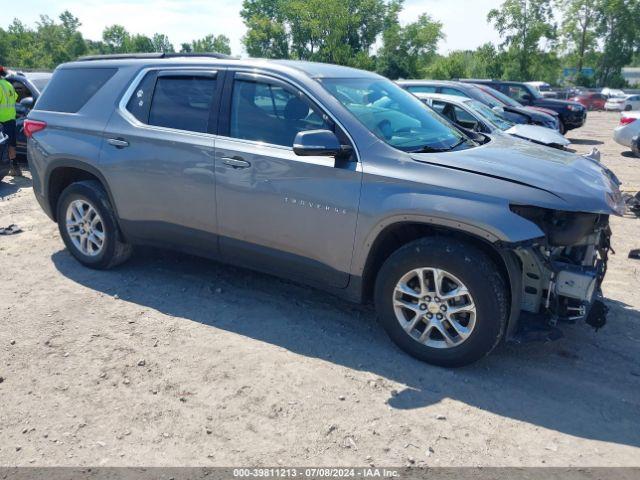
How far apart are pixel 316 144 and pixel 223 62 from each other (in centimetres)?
136

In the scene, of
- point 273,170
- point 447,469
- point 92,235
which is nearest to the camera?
point 447,469

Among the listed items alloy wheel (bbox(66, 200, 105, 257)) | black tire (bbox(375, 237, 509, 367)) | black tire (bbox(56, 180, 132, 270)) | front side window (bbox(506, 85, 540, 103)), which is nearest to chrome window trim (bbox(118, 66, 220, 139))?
black tire (bbox(56, 180, 132, 270))

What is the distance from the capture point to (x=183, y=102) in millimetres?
4559

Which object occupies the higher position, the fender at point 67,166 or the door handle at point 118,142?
the door handle at point 118,142

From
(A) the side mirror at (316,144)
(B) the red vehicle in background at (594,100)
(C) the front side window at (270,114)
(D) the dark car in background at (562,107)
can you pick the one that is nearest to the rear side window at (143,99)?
(C) the front side window at (270,114)

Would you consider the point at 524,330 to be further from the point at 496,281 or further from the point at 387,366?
the point at 387,366

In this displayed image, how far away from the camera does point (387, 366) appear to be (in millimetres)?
3729

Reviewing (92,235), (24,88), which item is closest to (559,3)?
(24,88)

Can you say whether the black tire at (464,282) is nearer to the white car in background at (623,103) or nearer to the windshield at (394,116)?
the windshield at (394,116)

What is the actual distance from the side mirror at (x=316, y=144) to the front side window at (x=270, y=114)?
259 millimetres

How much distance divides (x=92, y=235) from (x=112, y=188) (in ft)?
2.10

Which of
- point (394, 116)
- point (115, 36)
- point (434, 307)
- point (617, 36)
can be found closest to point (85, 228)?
point (394, 116)

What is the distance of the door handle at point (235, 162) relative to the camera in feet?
13.5

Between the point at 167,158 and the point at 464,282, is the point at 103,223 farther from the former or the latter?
the point at 464,282
